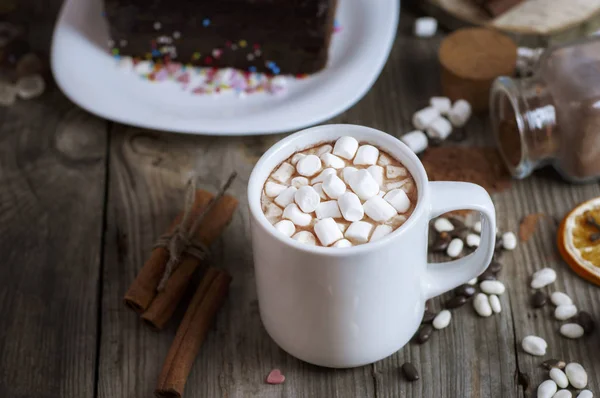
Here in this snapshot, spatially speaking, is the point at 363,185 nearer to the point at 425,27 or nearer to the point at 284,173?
the point at 284,173

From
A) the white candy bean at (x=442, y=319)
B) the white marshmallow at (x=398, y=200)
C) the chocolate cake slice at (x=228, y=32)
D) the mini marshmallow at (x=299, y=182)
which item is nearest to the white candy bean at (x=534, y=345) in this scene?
the white candy bean at (x=442, y=319)

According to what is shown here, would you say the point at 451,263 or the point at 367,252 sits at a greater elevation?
the point at 367,252

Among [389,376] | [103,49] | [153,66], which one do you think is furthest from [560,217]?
[103,49]

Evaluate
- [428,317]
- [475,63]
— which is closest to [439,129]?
[475,63]

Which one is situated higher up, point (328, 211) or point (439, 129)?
point (328, 211)

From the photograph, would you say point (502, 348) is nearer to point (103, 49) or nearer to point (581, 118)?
point (581, 118)

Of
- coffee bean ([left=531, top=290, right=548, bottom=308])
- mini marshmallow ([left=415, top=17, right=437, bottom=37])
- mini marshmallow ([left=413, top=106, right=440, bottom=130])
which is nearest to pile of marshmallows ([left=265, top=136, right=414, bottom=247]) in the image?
coffee bean ([left=531, top=290, right=548, bottom=308])
